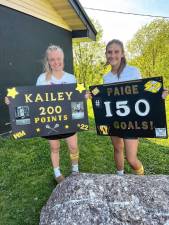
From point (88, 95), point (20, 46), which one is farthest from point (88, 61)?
point (88, 95)

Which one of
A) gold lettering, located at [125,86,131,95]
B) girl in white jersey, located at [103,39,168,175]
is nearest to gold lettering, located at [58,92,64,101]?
girl in white jersey, located at [103,39,168,175]

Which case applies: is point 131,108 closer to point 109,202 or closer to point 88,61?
point 109,202

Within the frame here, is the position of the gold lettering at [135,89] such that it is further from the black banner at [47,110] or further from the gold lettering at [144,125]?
the black banner at [47,110]

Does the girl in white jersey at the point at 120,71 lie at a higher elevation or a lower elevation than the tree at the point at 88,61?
lower

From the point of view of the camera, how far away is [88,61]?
83.8 feet

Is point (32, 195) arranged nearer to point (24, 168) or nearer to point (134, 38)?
point (24, 168)

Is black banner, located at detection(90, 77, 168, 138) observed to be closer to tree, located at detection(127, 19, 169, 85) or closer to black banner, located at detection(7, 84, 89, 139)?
black banner, located at detection(7, 84, 89, 139)

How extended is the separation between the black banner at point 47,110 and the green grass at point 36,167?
3.04ft

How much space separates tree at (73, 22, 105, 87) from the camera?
25.4 m

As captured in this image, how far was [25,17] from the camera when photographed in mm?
9914

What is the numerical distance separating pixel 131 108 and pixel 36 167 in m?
2.16

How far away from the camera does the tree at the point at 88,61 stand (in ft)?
83.4

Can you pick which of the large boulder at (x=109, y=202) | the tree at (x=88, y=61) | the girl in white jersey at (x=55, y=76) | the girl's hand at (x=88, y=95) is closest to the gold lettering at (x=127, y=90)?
the girl's hand at (x=88, y=95)

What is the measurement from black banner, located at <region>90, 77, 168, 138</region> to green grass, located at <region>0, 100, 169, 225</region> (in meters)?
1.31
